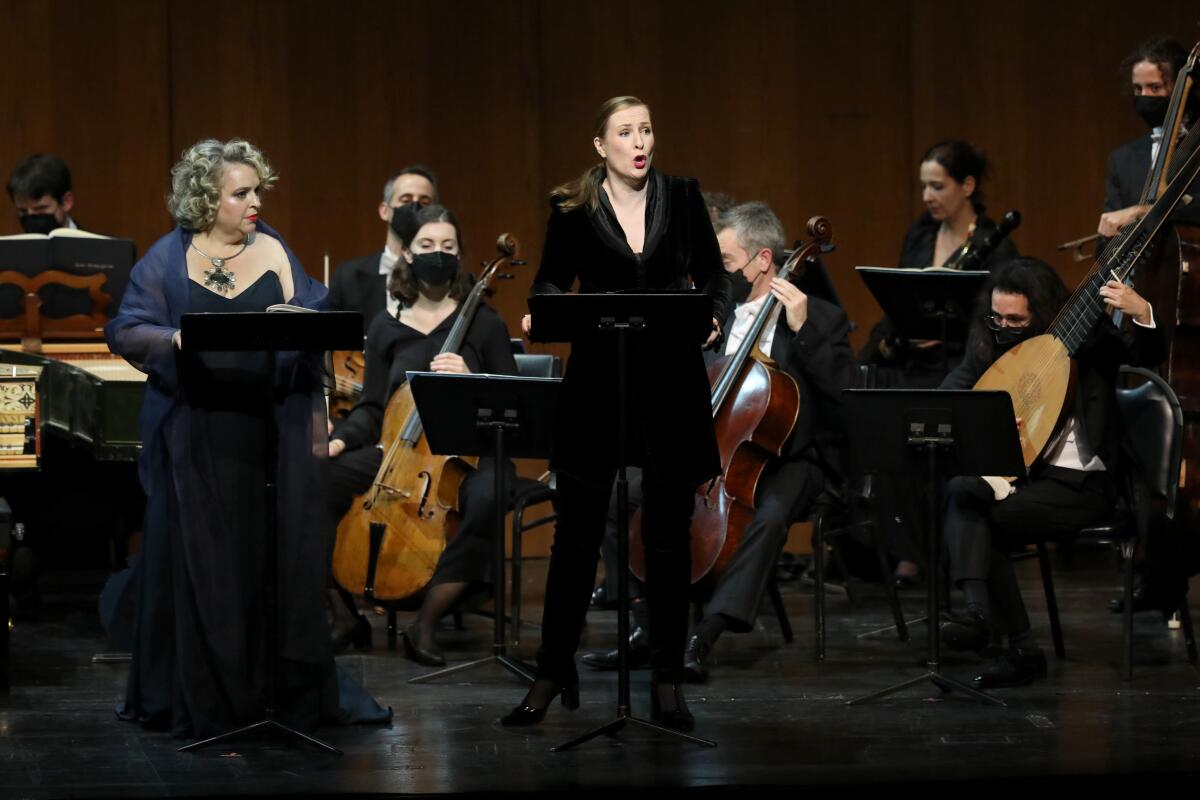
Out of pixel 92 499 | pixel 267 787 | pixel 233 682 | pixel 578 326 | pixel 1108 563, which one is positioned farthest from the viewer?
pixel 1108 563

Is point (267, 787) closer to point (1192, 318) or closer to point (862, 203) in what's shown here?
point (1192, 318)

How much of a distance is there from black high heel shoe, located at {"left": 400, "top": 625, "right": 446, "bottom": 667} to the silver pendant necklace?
53.2 inches

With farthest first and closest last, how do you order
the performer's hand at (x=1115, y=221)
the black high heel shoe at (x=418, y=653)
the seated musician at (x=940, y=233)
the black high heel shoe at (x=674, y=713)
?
the seated musician at (x=940, y=233)
the performer's hand at (x=1115, y=221)
the black high heel shoe at (x=418, y=653)
the black high heel shoe at (x=674, y=713)

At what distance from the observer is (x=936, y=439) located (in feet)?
13.9

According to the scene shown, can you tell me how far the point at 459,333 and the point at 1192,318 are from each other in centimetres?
207

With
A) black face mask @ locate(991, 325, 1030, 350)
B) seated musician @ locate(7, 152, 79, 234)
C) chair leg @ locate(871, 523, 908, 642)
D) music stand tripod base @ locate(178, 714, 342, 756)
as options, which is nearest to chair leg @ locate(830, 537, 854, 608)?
chair leg @ locate(871, 523, 908, 642)

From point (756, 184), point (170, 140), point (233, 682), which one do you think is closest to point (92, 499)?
point (170, 140)

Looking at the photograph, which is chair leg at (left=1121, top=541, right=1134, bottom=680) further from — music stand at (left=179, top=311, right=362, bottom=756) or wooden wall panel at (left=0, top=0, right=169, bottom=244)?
wooden wall panel at (left=0, top=0, right=169, bottom=244)

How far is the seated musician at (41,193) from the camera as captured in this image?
629 centimetres

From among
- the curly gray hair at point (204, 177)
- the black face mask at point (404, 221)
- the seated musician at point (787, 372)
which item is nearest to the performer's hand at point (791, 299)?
the seated musician at point (787, 372)

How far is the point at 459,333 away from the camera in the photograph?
5105 mm

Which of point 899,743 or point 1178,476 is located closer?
point 899,743

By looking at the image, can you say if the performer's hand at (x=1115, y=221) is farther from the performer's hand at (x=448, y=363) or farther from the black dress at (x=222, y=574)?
the black dress at (x=222, y=574)

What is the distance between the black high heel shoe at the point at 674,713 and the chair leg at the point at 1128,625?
131cm
